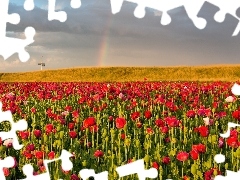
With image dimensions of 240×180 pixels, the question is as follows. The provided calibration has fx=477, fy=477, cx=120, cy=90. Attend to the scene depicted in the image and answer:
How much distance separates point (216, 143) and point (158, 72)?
67528 millimetres

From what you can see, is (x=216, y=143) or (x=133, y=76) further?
(x=133, y=76)

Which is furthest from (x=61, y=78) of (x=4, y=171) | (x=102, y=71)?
(x=4, y=171)

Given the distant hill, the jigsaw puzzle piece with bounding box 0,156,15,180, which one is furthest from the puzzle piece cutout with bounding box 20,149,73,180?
the distant hill

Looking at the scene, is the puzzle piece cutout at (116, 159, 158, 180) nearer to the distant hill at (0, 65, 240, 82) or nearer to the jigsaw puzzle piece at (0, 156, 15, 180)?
the jigsaw puzzle piece at (0, 156, 15, 180)

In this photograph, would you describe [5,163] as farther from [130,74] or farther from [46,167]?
[130,74]

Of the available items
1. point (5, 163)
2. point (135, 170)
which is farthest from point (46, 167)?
point (135, 170)

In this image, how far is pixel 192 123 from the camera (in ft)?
37.6

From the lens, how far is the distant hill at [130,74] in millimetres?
70812

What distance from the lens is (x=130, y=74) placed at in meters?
73.4

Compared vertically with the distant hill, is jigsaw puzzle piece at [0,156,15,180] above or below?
below

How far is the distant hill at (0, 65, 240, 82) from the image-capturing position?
7081 centimetres

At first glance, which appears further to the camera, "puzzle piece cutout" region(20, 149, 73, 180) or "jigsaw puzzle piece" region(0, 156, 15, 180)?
"jigsaw puzzle piece" region(0, 156, 15, 180)

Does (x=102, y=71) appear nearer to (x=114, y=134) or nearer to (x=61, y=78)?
(x=61, y=78)

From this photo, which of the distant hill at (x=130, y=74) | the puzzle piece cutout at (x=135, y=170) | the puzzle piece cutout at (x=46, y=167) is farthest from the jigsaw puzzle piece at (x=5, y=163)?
the distant hill at (x=130, y=74)
